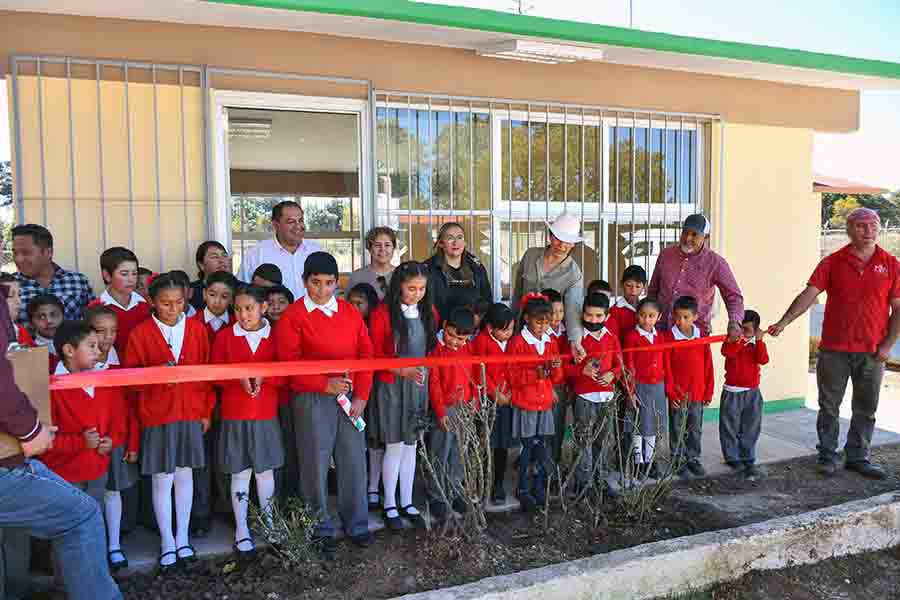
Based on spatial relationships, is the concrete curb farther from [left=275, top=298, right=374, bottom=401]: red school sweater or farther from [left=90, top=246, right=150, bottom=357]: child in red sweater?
[left=90, top=246, right=150, bottom=357]: child in red sweater

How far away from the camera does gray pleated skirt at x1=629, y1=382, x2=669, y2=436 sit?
458 centimetres

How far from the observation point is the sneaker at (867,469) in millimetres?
4867

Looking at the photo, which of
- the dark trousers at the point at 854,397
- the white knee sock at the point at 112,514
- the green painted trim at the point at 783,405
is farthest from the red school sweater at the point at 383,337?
the green painted trim at the point at 783,405

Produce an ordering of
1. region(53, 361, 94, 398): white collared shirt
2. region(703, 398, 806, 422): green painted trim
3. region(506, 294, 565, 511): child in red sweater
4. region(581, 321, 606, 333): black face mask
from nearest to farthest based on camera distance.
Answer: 1. region(53, 361, 94, 398): white collared shirt
2. region(506, 294, 565, 511): child in red sweater
3. region(581, 321, 606, 333): black face mask
4. region(703, 398, 806, 422): green painted trim

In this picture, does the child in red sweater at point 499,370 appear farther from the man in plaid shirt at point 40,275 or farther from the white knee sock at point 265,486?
the man in plaid shirt at point 40,275

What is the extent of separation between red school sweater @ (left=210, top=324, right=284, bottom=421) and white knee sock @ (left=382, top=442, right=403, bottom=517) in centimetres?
70

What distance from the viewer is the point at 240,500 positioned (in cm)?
349

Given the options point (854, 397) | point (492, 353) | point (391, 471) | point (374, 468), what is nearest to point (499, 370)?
point (492, 353)

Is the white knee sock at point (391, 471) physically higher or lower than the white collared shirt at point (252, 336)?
lower

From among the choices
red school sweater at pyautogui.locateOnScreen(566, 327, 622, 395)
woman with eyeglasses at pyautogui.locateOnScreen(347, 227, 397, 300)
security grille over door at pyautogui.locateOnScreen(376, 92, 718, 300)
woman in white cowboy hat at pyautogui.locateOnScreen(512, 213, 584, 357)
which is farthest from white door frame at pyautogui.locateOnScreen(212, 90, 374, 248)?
red school sweater at pyautogui.locateOnScreen(566, 327, 622, 395)

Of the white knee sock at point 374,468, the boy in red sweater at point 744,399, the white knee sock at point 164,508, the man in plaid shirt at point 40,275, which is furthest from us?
the boy in red sweater at point 744,399

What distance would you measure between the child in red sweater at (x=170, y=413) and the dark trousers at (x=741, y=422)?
3.43 meters

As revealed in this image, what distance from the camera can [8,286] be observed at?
3254 millimetres

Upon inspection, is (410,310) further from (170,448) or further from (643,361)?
(643,361)
